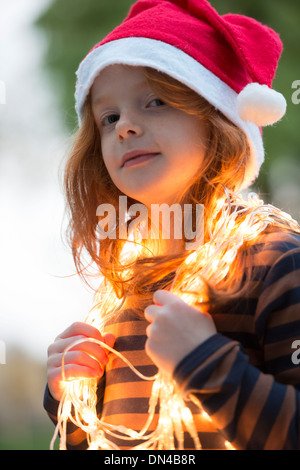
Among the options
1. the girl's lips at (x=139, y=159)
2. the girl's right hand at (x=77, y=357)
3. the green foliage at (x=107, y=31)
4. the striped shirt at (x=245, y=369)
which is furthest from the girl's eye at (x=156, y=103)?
the green foliage at (x=107, y=31)

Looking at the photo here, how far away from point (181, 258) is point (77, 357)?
0.29 metres

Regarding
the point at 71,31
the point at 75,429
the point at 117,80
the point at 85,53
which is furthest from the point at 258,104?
the point at 71,31

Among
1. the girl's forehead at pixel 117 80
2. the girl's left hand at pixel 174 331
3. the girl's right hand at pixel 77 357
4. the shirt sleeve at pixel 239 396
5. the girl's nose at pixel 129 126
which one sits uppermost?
the girl's forehead at pixel 117 80

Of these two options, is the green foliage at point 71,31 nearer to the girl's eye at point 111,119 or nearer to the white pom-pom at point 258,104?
the girl's eye at point 111,119

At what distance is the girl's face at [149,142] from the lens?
1024mm

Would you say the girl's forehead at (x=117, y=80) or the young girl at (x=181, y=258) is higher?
the girl's forehead at (x=117, y=80)

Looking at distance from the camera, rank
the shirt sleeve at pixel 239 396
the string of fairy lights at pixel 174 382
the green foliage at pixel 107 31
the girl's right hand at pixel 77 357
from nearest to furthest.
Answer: the shirt sleeve at pixel 239 396, the string of fairy lights at pixel 174 382, the girl's right hand at pixel 77 357, the green foliage at pixel 107 31

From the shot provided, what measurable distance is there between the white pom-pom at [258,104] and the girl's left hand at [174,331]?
446 millimetres

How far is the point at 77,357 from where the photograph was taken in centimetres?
101

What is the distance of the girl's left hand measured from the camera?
2.43ft

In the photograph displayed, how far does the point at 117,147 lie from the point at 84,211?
0.28 m

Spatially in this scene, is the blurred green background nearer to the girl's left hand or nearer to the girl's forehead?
the girl's forehead

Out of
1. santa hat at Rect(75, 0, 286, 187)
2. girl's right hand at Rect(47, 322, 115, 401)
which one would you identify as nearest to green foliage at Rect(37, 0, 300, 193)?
santa hat at Rect(75, 0, 286, 187)

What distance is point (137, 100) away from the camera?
1062 mm
